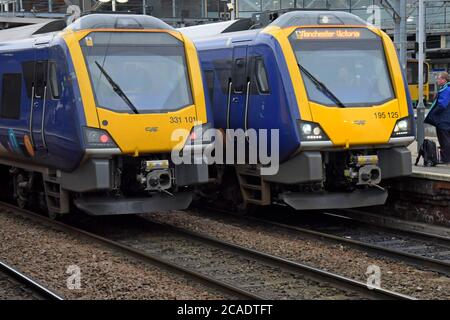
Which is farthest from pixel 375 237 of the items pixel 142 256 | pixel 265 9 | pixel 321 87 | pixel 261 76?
pixel 265 9

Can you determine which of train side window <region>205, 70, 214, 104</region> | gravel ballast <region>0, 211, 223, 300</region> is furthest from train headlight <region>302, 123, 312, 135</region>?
gravel ballast <region>0, 211, 223, 300</region>

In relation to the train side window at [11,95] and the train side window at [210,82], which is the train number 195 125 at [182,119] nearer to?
the train side window at [210,82]

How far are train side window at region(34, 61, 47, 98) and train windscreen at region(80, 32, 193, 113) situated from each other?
38.1 inches

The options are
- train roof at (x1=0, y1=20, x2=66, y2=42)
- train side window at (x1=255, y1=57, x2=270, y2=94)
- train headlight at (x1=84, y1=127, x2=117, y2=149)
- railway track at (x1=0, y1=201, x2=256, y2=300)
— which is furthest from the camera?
train roof at (x1=0, y1=20, x2=66, y2=42)

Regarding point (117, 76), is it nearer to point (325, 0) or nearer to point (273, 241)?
point (273, 241)

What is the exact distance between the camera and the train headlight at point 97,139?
1020cm

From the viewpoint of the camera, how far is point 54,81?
10891 mm

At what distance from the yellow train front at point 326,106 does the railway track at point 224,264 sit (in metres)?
1.62

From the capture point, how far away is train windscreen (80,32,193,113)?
10.5 meters

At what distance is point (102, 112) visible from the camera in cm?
1030

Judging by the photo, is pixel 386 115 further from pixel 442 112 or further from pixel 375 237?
pixel 442 112

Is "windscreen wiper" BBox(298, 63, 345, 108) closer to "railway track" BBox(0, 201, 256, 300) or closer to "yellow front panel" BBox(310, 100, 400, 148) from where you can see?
"yellow front panel" BBox(310, 100, 400, 148)

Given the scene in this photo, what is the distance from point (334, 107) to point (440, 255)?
8.16 feet
